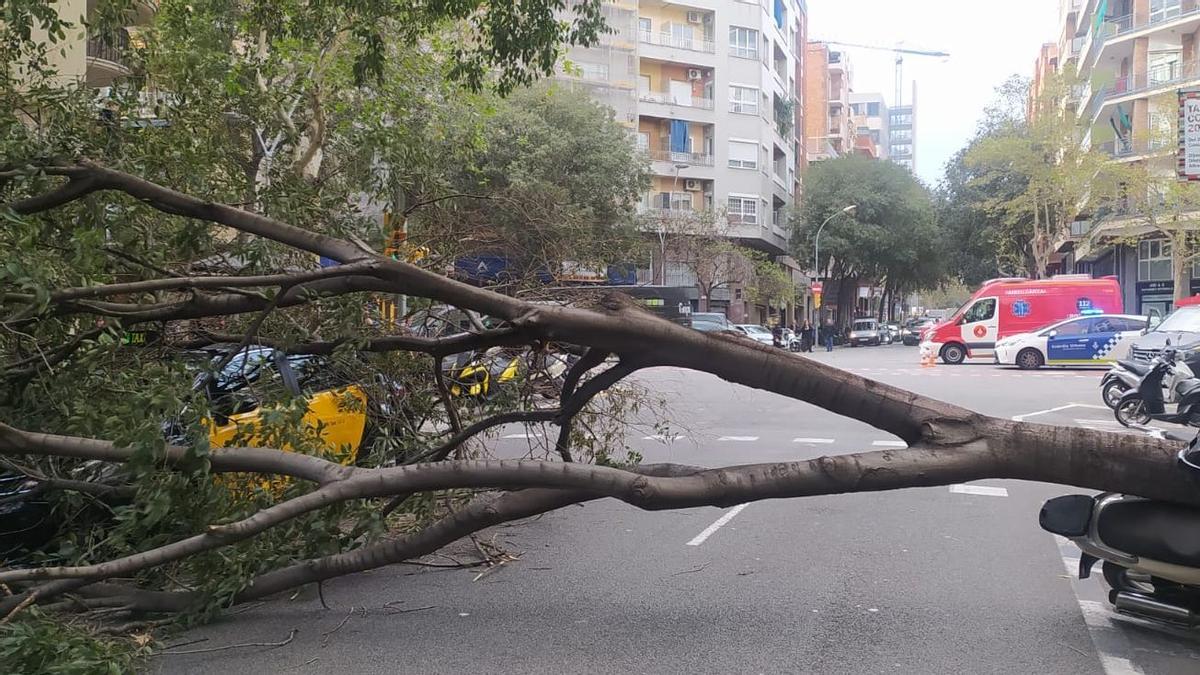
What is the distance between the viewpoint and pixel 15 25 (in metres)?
6.89

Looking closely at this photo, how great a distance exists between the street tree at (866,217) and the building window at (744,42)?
835cm

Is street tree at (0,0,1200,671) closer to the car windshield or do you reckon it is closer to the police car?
the car windshield

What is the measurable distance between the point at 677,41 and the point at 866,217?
15.0 m

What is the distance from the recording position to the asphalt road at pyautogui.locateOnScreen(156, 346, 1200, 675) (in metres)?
4.59

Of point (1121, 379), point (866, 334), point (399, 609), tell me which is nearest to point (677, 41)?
point (866, 334)

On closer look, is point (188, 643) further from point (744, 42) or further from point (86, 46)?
point (744, 42)

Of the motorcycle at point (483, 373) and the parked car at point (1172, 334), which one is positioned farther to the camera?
the parked car at point (1172, 334)

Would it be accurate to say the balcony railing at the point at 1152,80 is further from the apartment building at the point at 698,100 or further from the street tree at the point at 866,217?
the apartment building at the point at 698,100

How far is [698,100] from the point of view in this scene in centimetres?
5181

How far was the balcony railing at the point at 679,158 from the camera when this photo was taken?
5062 centimetres

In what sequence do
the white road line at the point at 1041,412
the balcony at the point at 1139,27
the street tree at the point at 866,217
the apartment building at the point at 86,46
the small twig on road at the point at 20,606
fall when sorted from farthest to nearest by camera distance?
the street tree at the point at 866,217
the balcony at the point at 1139,27
the white road line at the point at 1041,412
the apartment building at the point at 86,46
the small twig on road at the point at 20,606

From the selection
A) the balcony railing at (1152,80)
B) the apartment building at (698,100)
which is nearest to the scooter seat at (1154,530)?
the balcony railing at (1152,80)

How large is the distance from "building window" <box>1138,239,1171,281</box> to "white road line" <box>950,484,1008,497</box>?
128 ft

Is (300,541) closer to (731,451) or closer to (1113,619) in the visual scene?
(1113,619)
